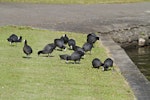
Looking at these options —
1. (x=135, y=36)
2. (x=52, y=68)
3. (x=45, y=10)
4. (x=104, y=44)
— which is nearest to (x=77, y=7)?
(x=45, y=10)

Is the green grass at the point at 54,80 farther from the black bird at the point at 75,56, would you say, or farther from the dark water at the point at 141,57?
the dark water at the point at 141,57

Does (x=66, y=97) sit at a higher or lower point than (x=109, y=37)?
lower

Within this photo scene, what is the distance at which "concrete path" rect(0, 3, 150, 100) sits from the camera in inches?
945

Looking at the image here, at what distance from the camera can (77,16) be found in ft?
92.0

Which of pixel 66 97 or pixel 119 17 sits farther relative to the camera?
pixel 119 17

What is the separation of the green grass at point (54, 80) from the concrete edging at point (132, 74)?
0.23 metres

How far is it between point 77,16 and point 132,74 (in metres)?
14.3

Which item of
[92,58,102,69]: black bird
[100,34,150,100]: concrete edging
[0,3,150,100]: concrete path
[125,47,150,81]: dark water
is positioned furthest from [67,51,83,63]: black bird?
[125,47,150,81]: dark water

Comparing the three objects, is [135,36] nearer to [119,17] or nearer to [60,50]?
[119,17]

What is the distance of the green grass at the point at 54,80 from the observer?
11273mm

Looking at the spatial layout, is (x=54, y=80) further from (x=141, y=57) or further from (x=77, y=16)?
(x=77, y=16)

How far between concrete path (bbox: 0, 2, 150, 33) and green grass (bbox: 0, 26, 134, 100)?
740cm

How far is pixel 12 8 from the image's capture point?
30.9 metres

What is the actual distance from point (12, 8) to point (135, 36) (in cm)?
902
